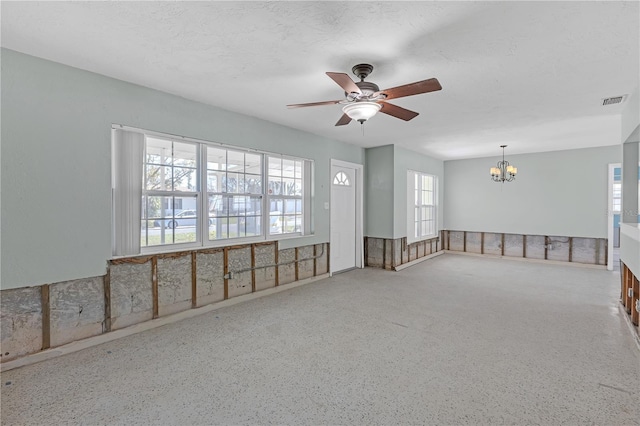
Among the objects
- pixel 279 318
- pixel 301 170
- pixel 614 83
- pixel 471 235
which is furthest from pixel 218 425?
pixel 471 235

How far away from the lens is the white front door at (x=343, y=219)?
5977 mm

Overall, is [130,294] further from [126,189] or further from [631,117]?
[631,117]

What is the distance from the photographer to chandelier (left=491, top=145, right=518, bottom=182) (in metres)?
6.65

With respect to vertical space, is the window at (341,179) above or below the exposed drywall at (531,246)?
above

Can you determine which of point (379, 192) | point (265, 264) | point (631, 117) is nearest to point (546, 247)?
point (379, 192)

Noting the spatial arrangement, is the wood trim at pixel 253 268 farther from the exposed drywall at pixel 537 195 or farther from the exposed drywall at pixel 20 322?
the exposed drywall at pixel 537 195

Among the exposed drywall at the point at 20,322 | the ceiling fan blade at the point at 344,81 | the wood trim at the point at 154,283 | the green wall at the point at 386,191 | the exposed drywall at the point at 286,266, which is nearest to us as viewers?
the ceiling fan blade at the point at 344,81

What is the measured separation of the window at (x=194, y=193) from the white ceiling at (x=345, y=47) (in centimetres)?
69

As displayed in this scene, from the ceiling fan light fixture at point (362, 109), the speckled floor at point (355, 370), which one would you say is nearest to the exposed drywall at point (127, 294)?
the speckled floor at point (355, 370)

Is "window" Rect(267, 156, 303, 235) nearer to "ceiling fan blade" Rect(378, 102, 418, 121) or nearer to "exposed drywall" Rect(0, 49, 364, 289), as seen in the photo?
"exposed drywall" Rect(0, 49, 364, 289)

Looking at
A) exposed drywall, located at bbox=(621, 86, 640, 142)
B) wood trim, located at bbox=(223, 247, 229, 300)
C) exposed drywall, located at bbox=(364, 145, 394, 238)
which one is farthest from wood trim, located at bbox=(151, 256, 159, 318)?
exposed drywall, located at bbox=(621, 86, 640, 142)

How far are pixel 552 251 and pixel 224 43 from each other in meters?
8.06

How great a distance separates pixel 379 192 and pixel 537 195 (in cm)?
391

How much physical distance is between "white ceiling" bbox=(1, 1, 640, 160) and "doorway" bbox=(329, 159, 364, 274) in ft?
7.22
